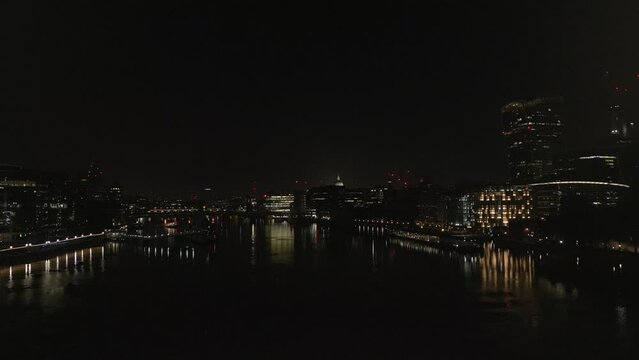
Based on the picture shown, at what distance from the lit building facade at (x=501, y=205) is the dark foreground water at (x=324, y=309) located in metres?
12.3

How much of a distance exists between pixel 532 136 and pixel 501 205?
18.9 m

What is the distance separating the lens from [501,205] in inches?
→ 1169

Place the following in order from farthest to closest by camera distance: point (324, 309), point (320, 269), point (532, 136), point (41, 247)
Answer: point (532, 136) < point (41, 247) < point (320, 269) < point (324, 309)

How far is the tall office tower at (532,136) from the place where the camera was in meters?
45.1

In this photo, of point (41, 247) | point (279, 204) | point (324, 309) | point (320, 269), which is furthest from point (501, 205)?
point (279, 204)

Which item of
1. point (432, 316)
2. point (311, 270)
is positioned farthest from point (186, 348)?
point (311, 270)

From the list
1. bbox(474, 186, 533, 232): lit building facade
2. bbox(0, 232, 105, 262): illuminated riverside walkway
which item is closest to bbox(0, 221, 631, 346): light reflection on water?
bbox(0, 232, 105, 262): illuminated riverside walkway

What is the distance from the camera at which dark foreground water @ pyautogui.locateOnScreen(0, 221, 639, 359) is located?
294 inches

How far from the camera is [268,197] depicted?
74438mm

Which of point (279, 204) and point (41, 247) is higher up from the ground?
point (279, 204)

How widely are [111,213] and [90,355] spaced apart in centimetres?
2700

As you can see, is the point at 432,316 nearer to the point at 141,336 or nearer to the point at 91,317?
the point at 141,336

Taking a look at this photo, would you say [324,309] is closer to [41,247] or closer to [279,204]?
[41,247]

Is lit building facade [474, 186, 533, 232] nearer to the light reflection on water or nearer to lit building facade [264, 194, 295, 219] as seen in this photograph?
the light reflection on water
